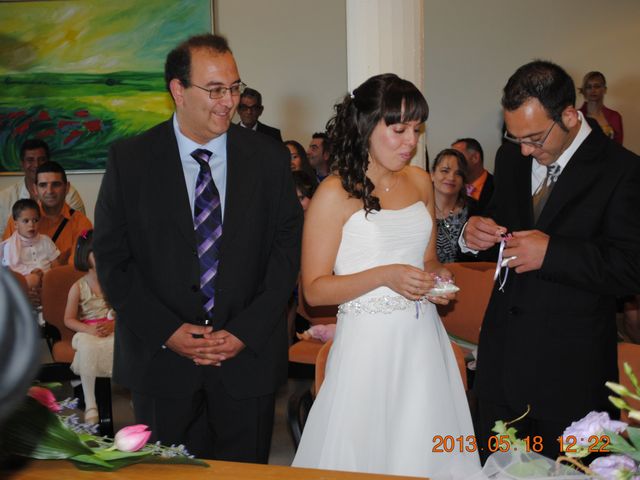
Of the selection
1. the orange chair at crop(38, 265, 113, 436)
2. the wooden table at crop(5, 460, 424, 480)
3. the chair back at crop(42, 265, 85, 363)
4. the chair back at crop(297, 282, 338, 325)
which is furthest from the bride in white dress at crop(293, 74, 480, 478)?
the chair back at crop(42, 265, 85, 363)

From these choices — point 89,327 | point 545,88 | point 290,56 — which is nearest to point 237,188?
point 545,88

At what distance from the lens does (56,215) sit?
23.5ft

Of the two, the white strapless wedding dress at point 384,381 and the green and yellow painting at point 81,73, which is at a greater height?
the green and yellow painting at point 81,73

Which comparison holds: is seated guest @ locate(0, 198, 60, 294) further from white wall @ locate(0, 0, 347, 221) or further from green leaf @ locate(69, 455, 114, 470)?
green leaf @ locate(69, 455, 114, 470)

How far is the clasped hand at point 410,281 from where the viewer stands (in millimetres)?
2789

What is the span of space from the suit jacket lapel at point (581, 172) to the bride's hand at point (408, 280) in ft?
1.63

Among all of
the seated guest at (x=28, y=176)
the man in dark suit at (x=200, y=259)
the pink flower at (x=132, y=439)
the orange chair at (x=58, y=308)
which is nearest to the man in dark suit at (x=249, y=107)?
the seated guest at (x=28, y=176)

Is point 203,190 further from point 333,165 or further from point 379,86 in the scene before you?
point 379,86

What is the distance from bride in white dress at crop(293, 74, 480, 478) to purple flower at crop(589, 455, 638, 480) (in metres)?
1.68

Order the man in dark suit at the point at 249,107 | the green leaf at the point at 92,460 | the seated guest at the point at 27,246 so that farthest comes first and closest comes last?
the man in dark suit at the point at 249,107
the seated guest at the point at 27,246
the green leaf at the point at 92,460

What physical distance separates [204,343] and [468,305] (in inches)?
79.5

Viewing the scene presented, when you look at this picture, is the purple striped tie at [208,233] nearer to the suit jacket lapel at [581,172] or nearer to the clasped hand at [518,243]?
the clasped hand at [518,243]

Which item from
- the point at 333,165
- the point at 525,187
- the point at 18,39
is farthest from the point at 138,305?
the point at 18,39

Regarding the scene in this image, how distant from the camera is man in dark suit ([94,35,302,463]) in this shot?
2.91 m
